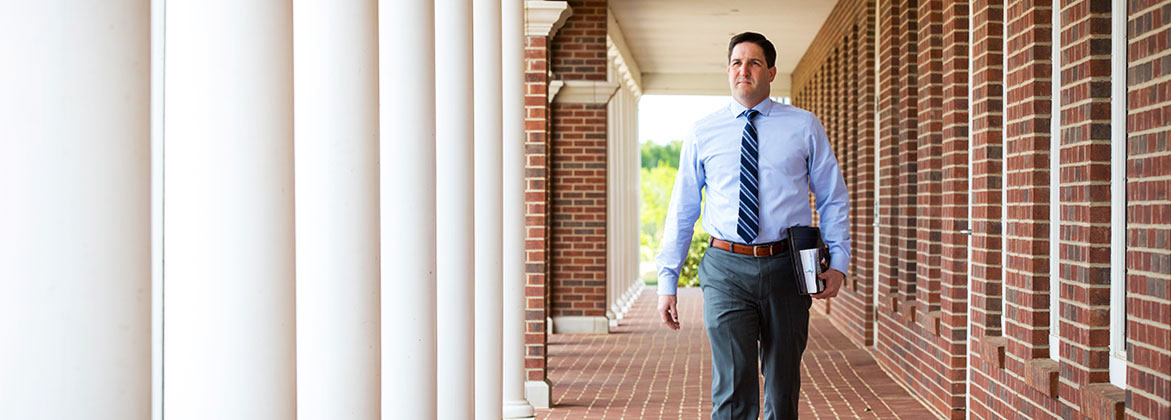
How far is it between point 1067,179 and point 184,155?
365 centimetres

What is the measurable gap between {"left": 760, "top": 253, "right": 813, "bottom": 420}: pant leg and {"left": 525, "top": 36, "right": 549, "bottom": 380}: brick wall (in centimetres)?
355

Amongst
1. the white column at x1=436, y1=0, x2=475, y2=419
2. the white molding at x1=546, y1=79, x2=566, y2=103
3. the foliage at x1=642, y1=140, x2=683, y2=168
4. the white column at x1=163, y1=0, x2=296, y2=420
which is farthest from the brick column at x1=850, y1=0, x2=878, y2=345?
the foliage at x1=642, y1=140, x2=683, y2=168

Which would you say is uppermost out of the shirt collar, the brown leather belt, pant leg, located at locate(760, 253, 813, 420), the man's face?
the man's face

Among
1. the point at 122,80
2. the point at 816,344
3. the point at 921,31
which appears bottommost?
the point at 816,344

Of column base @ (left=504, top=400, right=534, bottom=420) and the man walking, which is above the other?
→ the man walking

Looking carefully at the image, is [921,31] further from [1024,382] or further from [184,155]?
[184,155]

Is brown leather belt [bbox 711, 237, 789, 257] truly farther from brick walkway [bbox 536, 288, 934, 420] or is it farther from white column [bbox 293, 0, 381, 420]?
brick walkway [bbox 536, 288, 934, 420]

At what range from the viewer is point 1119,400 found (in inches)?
168

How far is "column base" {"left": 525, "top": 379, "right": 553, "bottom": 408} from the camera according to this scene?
24.8 feet

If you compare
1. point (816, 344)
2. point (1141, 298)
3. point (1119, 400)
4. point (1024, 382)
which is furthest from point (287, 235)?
point (816, 344)

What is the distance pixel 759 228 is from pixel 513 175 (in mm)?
2389

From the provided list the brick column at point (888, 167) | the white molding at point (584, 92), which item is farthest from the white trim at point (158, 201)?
the white molding at point (584, 92)

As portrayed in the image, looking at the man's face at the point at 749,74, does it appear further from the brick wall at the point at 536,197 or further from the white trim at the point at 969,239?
the brick wall at the point at 536,197

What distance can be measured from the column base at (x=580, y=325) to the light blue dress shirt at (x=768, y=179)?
8659 millimetres
